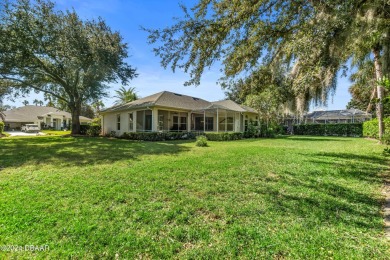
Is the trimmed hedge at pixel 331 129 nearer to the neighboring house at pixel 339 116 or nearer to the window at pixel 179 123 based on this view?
the neighboring house at pixel 339 116

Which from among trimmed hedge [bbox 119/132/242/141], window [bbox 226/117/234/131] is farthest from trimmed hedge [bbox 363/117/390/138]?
window [bbox 226/117/234/131]

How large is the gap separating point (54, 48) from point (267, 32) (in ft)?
54.4

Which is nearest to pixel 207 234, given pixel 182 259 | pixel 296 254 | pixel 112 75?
pixel 182 259

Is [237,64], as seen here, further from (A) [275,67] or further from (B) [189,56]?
(A) [275,67]

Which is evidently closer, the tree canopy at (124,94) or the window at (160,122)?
the window at (160,122)

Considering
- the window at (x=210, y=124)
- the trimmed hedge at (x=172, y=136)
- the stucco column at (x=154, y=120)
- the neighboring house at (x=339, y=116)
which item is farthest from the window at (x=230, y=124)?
the neighboring house at (x=339, y=116)

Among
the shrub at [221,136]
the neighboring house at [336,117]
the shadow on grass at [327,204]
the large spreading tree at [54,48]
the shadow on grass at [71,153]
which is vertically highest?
the large spreading tree at [54,48]

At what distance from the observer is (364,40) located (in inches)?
216

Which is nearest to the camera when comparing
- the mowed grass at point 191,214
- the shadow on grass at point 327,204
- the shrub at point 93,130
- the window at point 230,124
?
the mowed grass at point 191,214

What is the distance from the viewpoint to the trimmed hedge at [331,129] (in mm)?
22547

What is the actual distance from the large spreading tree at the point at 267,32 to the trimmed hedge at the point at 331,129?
21445mm

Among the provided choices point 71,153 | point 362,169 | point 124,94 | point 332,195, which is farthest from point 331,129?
point 124,94

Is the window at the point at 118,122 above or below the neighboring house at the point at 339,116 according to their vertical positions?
below

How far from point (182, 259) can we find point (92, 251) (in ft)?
3.40
